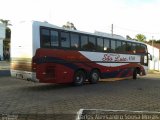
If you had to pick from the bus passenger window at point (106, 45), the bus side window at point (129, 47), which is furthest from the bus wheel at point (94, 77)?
the bus side window at point (129, 47)

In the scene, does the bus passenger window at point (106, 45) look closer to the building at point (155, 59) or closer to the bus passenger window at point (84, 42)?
the bus passenger window at point (84, 42)

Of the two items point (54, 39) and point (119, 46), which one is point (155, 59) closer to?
point (119, 46)

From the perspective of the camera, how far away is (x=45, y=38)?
18.1 metres

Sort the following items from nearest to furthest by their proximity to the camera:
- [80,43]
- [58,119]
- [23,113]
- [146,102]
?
[58,119], [23,113], [146,102], [80,43]

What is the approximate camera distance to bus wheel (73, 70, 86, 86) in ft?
67.3

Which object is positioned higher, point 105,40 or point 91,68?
point 105,40

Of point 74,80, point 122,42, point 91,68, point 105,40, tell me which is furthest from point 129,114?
point 122,42

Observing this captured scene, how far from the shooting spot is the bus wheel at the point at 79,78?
67.3ft

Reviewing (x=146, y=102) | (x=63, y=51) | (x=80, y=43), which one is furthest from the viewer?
(x=80, y=43)

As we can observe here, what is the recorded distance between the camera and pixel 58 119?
9.77m

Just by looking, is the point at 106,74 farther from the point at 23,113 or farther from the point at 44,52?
the point at 23,113

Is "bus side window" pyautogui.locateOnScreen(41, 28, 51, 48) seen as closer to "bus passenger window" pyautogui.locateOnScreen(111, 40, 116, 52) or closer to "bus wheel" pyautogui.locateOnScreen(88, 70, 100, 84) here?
"bus wheel" pyautogui.locateOnScreen(88, 70, 100, 84)

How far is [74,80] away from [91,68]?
7.11 feet

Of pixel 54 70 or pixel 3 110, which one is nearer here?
pixel 3 110
